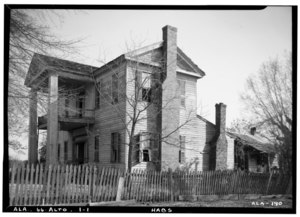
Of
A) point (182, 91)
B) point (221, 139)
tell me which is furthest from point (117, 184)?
point (221, 139)

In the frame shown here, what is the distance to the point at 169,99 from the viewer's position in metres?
14.9

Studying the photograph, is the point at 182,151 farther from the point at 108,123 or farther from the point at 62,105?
the point at 62,105

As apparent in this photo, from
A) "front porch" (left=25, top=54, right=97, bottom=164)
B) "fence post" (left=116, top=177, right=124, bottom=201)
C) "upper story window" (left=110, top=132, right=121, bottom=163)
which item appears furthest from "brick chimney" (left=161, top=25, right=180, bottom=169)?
"fence post" (left=116, top=177, right=124, bottom=201)

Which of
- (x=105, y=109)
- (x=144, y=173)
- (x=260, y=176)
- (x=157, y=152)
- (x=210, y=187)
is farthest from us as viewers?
(x=105, y=109)

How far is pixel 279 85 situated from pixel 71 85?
12008mm

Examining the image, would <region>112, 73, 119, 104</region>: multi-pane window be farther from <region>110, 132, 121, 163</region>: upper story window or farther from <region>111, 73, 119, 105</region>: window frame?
<region>110, 132, 121, 163</region>: upper story window

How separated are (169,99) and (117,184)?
5866 mm

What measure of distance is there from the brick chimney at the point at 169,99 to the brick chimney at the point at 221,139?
302 centimetres

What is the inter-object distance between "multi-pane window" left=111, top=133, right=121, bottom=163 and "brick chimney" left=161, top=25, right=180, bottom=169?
2.32m

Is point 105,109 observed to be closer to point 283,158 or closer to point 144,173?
point 144,173

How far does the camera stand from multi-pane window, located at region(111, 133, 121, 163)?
1525 centimetres

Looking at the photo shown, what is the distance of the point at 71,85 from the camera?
18234 millimetres

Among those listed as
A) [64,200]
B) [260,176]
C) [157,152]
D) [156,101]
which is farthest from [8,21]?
[260,176]

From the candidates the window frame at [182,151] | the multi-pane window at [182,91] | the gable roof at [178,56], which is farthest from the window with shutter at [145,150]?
the gable roof at [178,56]
